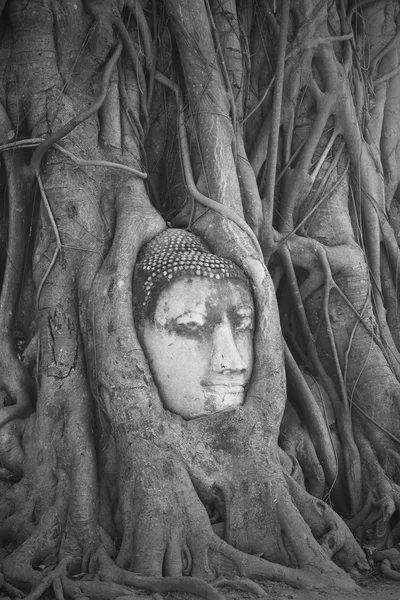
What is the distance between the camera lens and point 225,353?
137 inches

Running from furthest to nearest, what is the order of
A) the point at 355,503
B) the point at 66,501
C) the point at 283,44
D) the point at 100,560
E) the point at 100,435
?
the point at 283,44, the point at 355,503, the point at 100,435, the point at 66,501, the point at 100,560

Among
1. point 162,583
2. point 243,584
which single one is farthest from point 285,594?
point 162,583

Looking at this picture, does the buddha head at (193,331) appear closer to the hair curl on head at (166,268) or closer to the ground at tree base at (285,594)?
the hair curl on head at (166,268)

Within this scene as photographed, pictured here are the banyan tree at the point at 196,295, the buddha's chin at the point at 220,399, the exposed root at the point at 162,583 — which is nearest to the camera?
the exposed root at the point at 162,583

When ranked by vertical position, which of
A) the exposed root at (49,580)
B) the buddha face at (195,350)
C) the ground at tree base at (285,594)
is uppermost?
the buddha face at (195,350)

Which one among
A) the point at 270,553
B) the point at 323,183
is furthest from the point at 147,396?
the point at 323,183

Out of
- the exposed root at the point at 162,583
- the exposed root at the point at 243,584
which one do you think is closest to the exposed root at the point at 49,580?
the exposed root at the point at 162,583

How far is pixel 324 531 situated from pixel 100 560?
99cm

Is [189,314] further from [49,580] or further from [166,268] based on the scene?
[49,580]

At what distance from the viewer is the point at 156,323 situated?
3.52 m

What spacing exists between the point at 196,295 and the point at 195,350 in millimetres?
257

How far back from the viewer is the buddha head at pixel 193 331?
137 inches

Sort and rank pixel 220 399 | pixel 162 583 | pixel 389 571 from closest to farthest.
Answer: pixel 162 583, pixel 389 571, pixel 220 399

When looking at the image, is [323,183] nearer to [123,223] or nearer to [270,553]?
[123,223]
